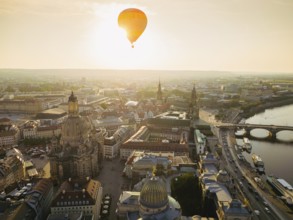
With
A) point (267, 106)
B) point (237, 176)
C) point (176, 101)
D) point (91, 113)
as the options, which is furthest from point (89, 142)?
point (267, 106)

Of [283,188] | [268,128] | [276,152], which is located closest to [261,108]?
[268,128]

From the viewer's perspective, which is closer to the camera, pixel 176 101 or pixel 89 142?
pixel 89 142

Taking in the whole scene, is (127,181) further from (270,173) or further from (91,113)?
(91,113)

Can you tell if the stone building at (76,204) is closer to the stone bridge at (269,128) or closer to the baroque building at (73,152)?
the baroque building at (73,152)

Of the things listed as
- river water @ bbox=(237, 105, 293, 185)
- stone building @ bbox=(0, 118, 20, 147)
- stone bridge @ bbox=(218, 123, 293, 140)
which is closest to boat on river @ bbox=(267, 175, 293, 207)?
river water @ bbox=(237, 105, 293, 185)

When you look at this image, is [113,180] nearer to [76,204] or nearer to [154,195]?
[76,204]

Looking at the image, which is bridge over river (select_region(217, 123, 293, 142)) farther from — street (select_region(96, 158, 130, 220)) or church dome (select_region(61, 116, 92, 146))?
church dome (select_region(61, 116, 92, 146))
